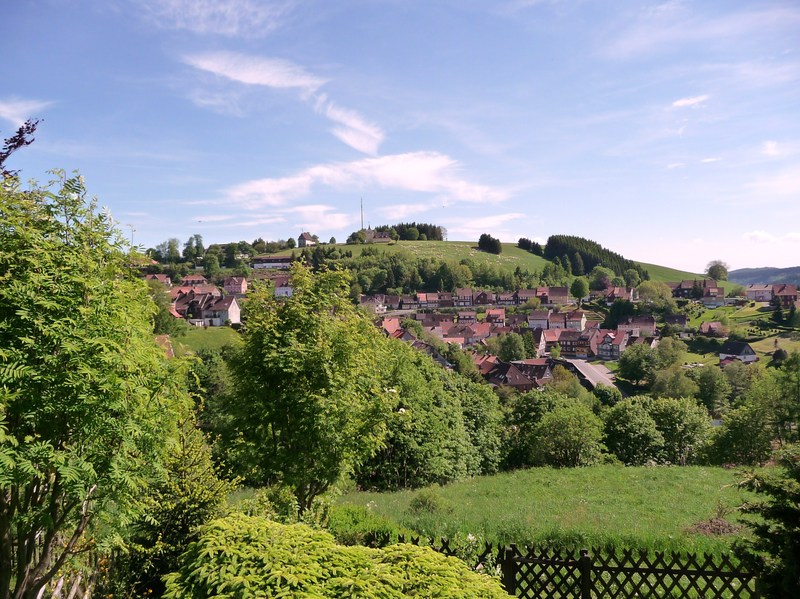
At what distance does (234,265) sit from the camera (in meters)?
170

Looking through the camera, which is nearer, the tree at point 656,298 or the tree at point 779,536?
the tree at point 779,536

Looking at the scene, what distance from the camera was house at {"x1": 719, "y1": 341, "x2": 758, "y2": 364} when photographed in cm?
8806

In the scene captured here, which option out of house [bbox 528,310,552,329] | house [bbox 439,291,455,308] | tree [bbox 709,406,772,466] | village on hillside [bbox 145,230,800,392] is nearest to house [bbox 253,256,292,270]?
village on hillside [bbox 145,230,800,392]

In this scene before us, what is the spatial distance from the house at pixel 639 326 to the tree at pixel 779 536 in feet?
404

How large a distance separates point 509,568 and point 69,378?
22.1 feet

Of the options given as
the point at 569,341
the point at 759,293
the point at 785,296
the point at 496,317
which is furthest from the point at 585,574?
the point at 759,293

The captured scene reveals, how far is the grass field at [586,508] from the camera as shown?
10.2m

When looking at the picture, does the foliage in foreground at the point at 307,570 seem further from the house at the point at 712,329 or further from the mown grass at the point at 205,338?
the house at the point at 712,329

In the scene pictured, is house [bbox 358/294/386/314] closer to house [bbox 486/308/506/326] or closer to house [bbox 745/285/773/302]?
house [bbox 486/308/506/326]

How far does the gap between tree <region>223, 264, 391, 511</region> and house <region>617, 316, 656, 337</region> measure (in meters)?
123

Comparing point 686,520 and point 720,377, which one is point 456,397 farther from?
point 720,377

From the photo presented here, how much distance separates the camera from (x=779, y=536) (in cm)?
619

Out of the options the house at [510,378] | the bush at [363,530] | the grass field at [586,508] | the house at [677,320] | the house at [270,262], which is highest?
the house at [270,262]

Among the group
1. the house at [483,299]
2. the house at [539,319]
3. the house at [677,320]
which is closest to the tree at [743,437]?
the house at [677,320]
